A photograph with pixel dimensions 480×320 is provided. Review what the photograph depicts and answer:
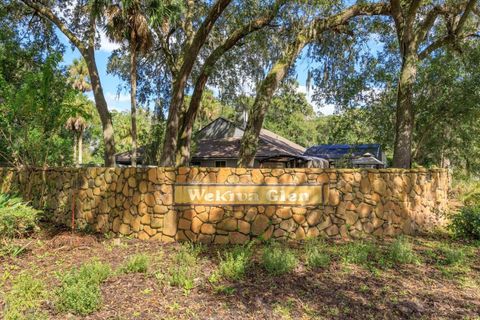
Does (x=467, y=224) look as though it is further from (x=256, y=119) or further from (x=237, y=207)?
(x=256, y=119)

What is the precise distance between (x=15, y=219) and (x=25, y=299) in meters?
2.75

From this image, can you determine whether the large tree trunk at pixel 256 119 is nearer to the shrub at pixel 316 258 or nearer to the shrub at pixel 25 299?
the shrub at pixel 316 258

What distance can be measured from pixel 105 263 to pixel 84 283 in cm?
99

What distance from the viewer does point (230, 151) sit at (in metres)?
20.7

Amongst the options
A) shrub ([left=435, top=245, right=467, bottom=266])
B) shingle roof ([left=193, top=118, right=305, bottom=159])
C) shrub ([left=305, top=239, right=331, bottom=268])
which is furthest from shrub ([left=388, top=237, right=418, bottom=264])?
shingle roof ([left=193, top=118, right=305, bottom=159])

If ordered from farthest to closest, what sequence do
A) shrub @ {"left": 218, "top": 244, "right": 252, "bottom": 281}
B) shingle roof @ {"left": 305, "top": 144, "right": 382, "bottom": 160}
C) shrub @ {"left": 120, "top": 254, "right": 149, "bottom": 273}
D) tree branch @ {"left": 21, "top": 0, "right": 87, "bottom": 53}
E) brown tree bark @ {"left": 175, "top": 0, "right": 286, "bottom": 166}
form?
shingle roof @ {"left": 305, "top": 144, "right": 382, "bottom": 160} → tree branch @ {"left": 21, "top": 0, "right": 87, "bottom": 53} → brown tree bark @ {"left": 175, "top": 0, "right": 286, "bottom": 166} → shrub @ {"left": 120, "top": 254, "right": 149, "bottom": 273} → shrub @ {"left": 218, "top": 244, "right": 252, "bottom": 281}

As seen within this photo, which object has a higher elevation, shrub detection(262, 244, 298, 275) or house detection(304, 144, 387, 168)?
house detection(304, 144, 387, 168)

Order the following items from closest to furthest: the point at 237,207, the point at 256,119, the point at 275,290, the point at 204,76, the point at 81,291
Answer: the point at 81,291
the point at 275,290
the point at 237,207
the point at 256,119
the point at 204,76

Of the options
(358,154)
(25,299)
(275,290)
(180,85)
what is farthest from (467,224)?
(358,154)

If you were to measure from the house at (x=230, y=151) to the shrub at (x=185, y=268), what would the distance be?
12.7 m

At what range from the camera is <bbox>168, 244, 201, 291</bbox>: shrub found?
4.80 meters

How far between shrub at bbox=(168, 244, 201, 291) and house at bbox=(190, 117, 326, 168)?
499 inches

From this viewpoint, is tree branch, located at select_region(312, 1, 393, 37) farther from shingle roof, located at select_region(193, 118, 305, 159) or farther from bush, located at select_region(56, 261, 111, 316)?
shingle roof, located at select_region(193, 118, 305, 159)

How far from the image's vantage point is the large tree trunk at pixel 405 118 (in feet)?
31.0
